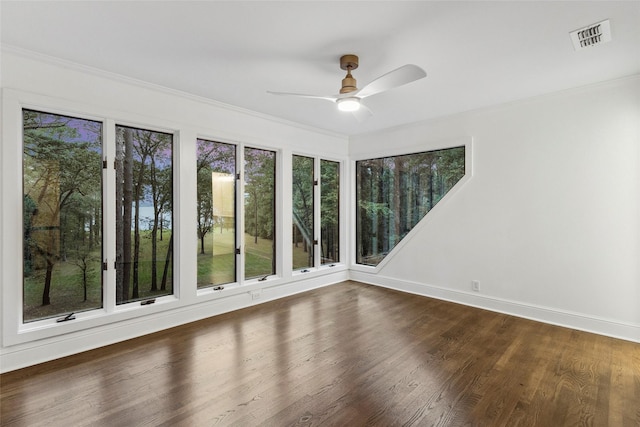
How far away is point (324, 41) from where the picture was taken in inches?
90.7

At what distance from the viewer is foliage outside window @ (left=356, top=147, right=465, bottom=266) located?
14.4 ft

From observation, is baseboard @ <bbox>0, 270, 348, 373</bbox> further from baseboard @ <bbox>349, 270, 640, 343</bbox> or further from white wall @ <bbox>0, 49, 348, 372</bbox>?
baseboard @ <bbox>349, 270, 640, 343</bbox>

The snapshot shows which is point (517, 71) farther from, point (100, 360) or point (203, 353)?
point (100, 360)

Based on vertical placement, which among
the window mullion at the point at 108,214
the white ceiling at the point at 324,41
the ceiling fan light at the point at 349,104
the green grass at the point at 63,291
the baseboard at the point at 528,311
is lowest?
the baseboard at the point at 528,311

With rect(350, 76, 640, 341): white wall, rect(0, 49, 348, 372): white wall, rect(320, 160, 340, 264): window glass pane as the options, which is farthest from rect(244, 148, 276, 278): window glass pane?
rect(350, 76, 640, 341): white wall

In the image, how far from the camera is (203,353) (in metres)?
2.71

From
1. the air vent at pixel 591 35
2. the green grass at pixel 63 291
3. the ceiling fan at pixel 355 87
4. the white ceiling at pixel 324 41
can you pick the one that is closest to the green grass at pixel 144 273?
the green grass at pixel 63 291

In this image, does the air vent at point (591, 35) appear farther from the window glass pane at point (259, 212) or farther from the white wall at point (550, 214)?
the window glass pane at point (259, 212)

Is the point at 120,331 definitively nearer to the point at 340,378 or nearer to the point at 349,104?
the point at 340,378

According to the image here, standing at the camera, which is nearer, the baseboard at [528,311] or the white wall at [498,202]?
the white wall at [498,202]

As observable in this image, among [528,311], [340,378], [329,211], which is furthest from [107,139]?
[528,311]

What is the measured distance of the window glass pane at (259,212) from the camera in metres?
4.14

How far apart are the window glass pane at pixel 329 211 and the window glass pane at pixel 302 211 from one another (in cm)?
26

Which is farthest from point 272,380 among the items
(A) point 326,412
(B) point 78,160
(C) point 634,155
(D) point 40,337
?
(C) point 634,155
